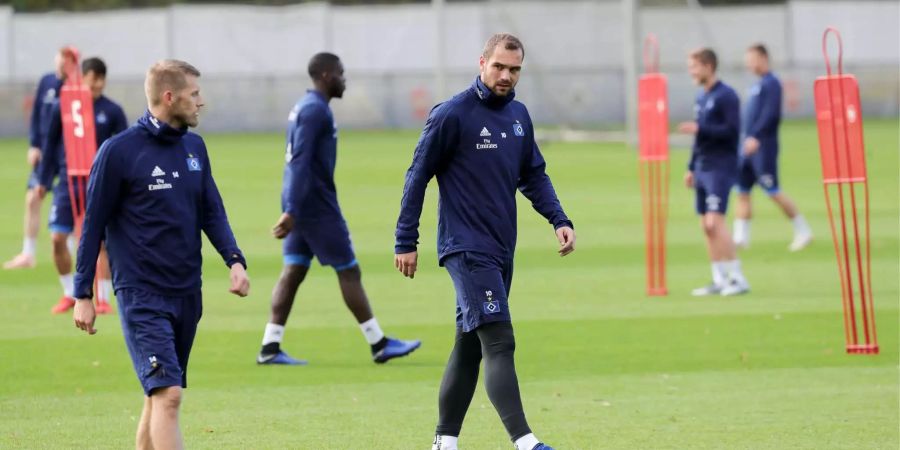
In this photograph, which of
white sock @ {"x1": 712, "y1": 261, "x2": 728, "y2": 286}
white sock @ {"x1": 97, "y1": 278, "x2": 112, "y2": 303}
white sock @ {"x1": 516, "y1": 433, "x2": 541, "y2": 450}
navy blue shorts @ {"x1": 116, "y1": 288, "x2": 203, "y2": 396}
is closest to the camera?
navy blue shorts @ {"x1": 116, "y1": 288, "x2": 203, "y2": 396}

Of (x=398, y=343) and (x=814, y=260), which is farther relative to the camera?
(x=814, y=260)

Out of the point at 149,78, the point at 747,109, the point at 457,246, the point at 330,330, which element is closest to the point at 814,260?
the point at 747,109

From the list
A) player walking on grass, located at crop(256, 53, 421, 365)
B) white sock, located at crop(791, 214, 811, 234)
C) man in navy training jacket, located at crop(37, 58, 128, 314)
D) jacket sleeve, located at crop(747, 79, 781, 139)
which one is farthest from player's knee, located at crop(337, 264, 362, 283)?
white sock, located at crop(791, 214, 811, 234)

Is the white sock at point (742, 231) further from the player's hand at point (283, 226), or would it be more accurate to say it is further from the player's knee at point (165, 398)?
the player's knee at point (165, 398)

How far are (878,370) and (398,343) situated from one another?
138 inches

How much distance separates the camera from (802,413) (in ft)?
31.4

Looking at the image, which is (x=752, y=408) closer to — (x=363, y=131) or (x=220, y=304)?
(x=220, y=304)

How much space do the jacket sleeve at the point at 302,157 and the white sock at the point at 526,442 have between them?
4126 millimetres

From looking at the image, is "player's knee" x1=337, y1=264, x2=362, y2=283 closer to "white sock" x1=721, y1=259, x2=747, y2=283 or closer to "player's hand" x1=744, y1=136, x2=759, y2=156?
"white sock" x1=721, y1=259, x2=747, y2=283

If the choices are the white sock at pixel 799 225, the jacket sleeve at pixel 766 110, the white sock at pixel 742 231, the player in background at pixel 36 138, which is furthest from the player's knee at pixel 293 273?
the white sock at pixel 799 225

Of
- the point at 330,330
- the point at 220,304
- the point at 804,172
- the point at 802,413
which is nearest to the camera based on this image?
the point at 802,413

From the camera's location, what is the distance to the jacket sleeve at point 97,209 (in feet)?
23.6

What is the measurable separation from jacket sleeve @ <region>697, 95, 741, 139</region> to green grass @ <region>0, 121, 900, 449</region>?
1627 millimetres

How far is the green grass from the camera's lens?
9164mm
